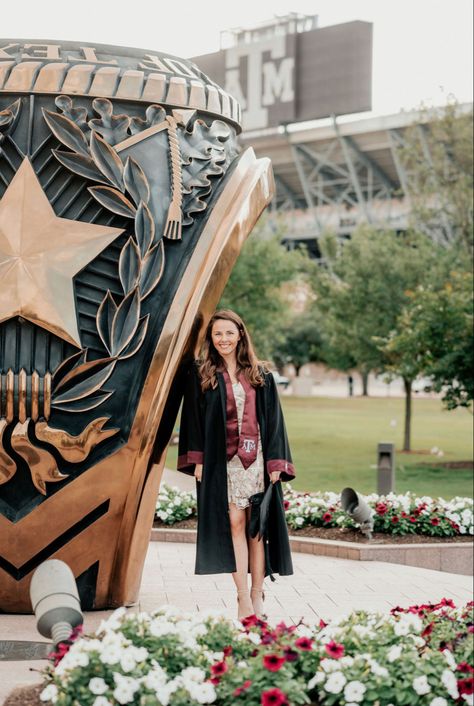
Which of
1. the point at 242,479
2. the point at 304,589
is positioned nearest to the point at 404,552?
the point at 304,589

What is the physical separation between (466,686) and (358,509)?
16.6 feet

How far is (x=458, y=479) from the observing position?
17234mm

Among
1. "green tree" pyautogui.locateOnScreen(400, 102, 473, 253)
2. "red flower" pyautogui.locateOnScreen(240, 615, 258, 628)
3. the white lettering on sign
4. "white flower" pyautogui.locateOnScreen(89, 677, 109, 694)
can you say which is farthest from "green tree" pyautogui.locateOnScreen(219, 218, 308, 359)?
the white lettering on sign

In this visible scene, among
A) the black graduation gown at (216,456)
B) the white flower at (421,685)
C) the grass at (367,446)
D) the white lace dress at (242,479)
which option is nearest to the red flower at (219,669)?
the white flower at (421,685)

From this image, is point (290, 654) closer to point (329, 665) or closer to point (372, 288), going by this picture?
point (329, 665)

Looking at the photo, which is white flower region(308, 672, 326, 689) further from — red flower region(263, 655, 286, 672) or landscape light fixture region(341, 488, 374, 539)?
landscape light fixture region(341, 488, 374, 539)

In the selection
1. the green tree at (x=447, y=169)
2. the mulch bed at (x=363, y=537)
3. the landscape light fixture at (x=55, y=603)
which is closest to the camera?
the landscape light fixture at (x=55, y=603)

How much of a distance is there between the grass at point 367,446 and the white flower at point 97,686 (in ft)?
38.1

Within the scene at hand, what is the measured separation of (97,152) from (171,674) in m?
3.10

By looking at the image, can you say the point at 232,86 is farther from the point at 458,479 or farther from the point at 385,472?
the point at 385,472

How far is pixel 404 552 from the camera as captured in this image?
8922 mm

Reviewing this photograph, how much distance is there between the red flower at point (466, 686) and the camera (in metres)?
3.90

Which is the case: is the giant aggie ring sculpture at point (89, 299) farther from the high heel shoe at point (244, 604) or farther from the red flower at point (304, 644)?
the red flower at point (304, 644)

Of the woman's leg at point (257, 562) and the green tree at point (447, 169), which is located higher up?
the green tree at point (447, 169)
